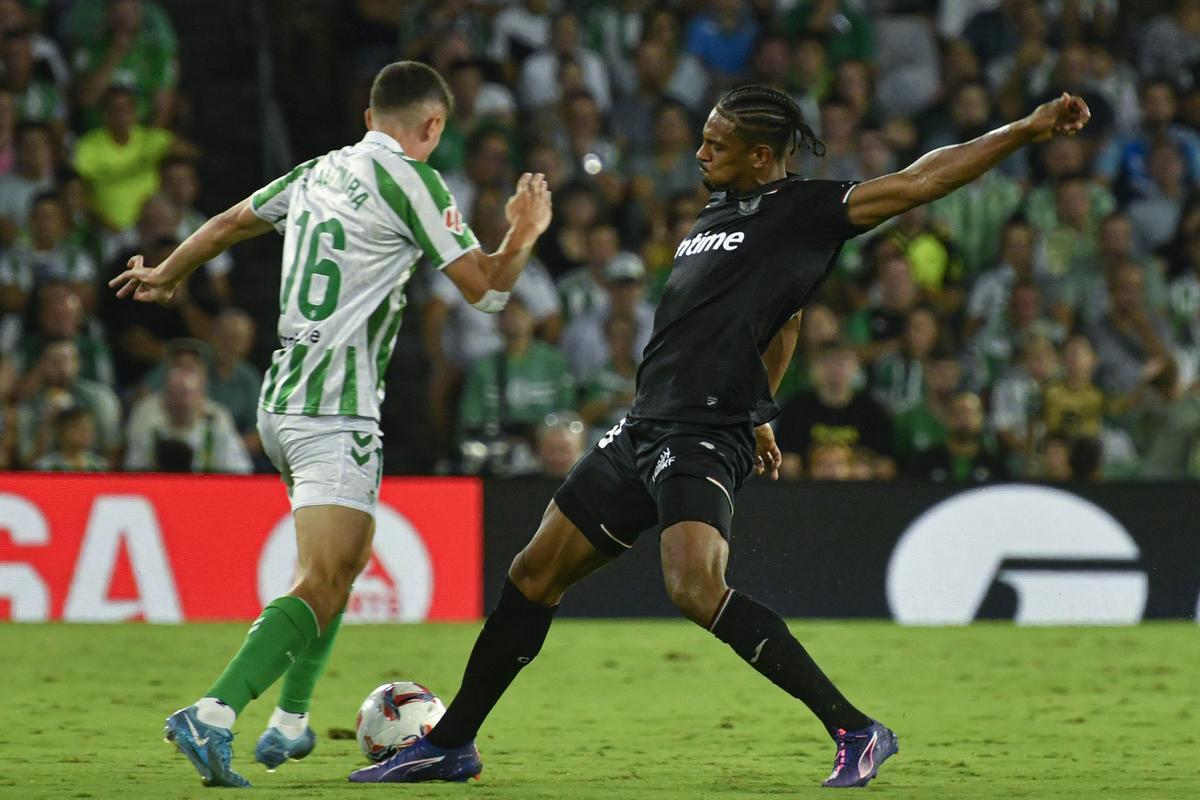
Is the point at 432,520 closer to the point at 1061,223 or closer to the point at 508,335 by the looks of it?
the point at 508,335

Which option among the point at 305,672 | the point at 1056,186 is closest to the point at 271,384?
the point at 305,672

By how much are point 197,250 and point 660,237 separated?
7500mm

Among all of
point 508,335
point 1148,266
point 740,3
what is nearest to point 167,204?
point 508,335

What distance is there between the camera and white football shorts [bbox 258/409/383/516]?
5.67 metres

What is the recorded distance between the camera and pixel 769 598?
10.9 m

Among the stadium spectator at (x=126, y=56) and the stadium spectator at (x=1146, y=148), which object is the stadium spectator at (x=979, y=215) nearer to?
the stadium spectator at (x=1146, y=148)

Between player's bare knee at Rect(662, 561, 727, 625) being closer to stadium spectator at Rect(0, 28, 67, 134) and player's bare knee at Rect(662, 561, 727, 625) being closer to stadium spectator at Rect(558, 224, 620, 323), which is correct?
stadium spectator at Rect(558, 224, 620, 323)

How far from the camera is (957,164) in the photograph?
204 inches

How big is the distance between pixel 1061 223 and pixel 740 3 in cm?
314

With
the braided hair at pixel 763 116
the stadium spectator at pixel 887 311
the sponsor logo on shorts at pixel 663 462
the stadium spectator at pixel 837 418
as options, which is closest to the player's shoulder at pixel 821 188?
the braided hair at pixel 763 116

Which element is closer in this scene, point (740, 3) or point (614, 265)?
point (614, 265)

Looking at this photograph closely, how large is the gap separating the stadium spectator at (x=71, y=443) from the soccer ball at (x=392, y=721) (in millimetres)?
5592

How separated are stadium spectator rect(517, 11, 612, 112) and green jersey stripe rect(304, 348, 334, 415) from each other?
860 centimetres

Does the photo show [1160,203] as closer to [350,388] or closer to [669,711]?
[669,711]
